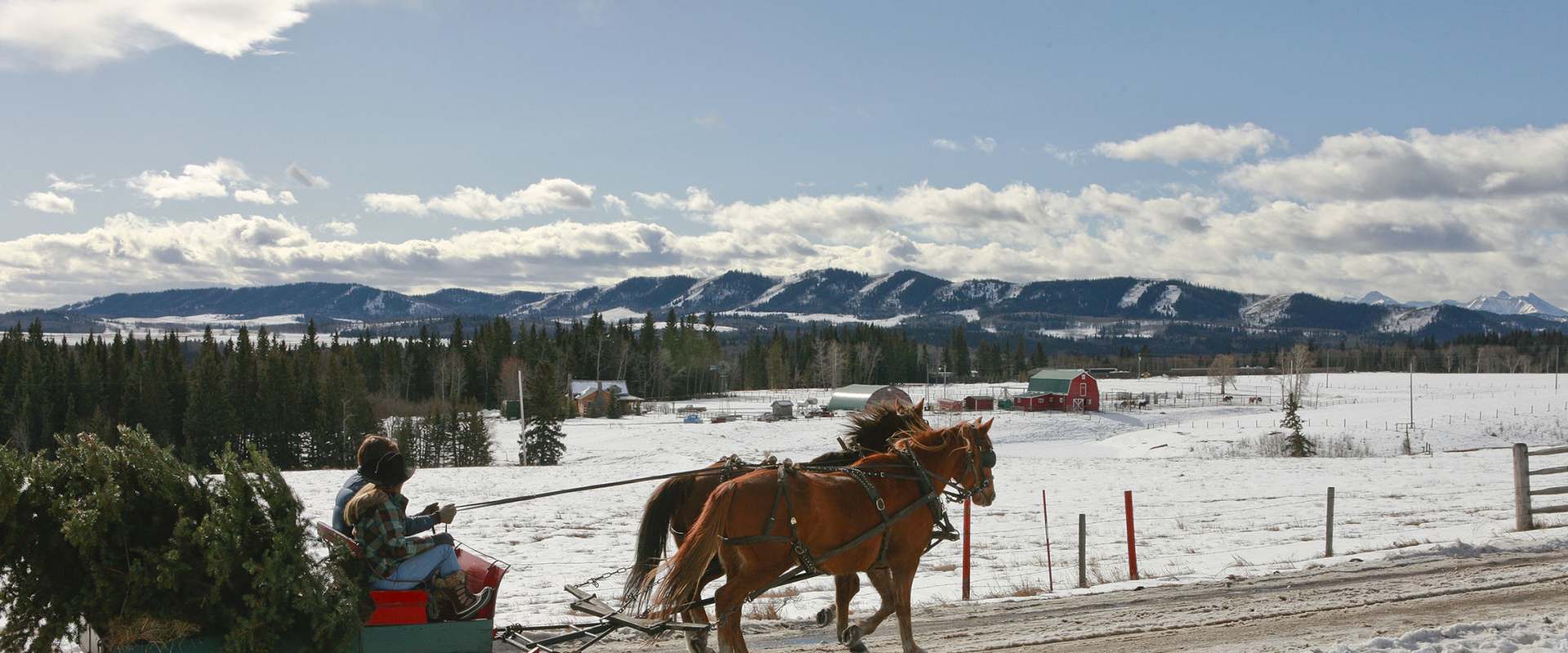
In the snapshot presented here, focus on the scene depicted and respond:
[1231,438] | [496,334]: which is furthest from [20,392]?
[1231,438]

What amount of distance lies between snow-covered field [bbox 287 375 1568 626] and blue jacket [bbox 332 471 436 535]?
151 inches

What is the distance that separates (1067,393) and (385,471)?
82532mm

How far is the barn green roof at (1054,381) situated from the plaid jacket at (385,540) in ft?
271

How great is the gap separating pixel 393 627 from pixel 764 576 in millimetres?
2551

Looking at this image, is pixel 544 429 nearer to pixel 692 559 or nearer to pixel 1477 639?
pixel 692 559

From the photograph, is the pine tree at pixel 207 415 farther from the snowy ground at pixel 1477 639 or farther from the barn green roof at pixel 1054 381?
the snowy ground at pixel 1477 639

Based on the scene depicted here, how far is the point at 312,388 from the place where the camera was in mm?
78312

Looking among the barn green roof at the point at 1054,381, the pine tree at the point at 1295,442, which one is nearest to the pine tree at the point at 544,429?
the pine tree at the point at 1295,442

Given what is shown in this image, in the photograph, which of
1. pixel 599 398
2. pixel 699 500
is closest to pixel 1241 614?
pixel 699 500

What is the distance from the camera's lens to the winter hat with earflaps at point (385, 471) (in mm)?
6602

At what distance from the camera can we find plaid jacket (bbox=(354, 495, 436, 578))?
21.2ft

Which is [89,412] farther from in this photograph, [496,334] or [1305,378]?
[1305,378]

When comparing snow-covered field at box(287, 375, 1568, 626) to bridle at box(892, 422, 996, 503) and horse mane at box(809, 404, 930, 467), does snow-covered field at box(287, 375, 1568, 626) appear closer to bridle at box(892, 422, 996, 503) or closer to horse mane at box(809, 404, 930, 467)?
horse mane at box(809, 404, 930, 467)

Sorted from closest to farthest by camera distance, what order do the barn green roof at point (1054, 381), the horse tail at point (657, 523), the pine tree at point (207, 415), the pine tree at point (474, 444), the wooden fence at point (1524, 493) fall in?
the horse tail at point (657, 523), the wooden fence at point (1524, 493), the pine tree at point (474, 444), the pine tree at point (207, 415), the barn green roof at point (1054, 381)
